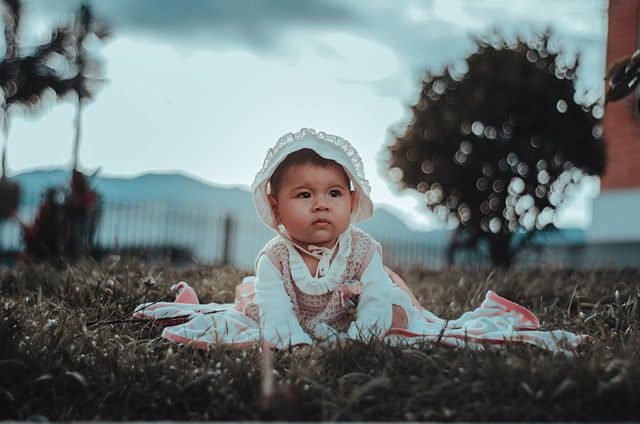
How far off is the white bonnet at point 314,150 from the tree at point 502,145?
31.3 feet

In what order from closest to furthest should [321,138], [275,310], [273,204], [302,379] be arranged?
1. [302,379]
2. [275,310]
3. [321,138]
4. [273,204]

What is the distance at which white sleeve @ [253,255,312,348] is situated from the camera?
10.7ft

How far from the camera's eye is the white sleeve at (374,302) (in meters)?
3.42

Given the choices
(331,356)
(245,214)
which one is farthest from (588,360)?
(245,214)

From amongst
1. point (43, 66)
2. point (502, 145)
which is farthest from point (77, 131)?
point (502, 145)

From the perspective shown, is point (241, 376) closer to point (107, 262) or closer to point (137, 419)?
point (137, 419)

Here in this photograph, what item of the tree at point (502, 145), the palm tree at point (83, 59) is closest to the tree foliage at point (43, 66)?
the palm tree at point (83, 59)

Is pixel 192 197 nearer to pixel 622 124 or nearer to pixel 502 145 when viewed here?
pixel 502 145

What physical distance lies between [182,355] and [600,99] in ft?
38.8

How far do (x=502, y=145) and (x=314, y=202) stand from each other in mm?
10101

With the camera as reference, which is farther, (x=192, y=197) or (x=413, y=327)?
(x=192, y=197)

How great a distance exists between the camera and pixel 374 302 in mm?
3533

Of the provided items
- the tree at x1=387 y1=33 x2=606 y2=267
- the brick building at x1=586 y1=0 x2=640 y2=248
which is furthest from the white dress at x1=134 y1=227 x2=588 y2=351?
the brick building at x1=586 y1=0 x2=640 y2=248

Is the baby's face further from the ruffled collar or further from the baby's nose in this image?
the ruffled collar
